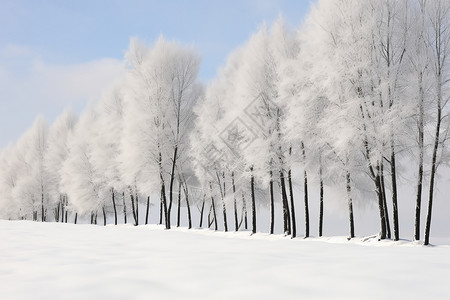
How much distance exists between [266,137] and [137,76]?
10610mm

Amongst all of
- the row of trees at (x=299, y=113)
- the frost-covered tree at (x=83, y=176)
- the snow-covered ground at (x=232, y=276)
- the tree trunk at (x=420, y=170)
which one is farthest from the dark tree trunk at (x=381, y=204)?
the frost-covered tree at (x=83, y=176)

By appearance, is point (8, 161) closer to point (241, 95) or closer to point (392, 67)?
point (241, 95)

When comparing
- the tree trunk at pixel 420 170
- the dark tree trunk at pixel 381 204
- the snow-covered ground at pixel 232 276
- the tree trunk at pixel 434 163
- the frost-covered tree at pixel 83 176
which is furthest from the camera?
the frost-covered tree at pixel 83 176

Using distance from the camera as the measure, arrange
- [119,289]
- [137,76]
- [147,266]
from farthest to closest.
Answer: [137,76], [147,266], [119,289]

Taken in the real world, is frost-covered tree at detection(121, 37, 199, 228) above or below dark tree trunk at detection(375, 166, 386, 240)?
above

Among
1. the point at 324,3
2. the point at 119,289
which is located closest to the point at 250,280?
the point at 119,289

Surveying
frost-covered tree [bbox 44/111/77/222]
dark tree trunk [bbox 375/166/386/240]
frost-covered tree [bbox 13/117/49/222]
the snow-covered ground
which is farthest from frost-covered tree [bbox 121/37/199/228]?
frost-covered tree [bbox 13/117/49/222]

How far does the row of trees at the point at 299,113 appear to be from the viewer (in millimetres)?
14688

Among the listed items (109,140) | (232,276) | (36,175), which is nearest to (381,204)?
(232,276)

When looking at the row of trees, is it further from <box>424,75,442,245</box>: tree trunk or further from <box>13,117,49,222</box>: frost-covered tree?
<box>13,117,49,222</box>: frost-covered tree

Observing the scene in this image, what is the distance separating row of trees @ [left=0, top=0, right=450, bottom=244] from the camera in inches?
578

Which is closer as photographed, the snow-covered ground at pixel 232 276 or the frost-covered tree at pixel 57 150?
the snow-covered ground at pixel 232 276

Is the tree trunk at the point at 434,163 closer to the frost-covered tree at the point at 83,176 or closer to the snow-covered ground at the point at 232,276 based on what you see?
the snow-covered ground at the point at 232,276

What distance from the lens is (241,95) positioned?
21.2 m
